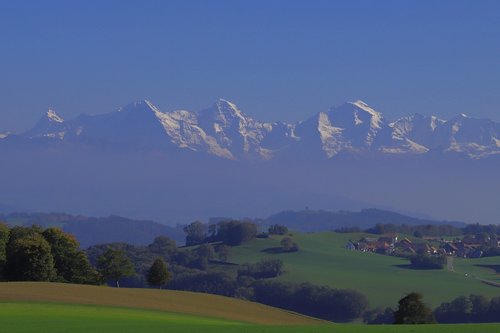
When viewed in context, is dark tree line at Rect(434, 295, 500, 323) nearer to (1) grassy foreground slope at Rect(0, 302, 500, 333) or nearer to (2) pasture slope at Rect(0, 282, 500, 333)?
(2) pasture slope at Rect(0, 282, 500, 333)

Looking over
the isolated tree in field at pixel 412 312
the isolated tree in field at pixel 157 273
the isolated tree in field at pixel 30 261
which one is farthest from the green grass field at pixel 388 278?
the isolated tree in field at pixel 412 312

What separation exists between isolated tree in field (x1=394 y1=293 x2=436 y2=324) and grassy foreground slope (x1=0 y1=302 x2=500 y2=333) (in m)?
17.4

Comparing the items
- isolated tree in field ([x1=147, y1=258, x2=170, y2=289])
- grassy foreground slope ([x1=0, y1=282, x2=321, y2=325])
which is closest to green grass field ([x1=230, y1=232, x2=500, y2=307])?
isolated tree in field ([x1=147, y1=258, x2=170, y2=289])

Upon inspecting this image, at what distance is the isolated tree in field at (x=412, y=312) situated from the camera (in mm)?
73625

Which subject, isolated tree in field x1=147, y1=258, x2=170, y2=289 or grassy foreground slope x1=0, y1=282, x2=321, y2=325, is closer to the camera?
grassy foreground slope x1=0, y1=282, x2=321, y2=325

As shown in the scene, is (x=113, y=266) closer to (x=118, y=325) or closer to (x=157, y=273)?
(x=157, y=273)

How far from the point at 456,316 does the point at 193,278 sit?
5839cm

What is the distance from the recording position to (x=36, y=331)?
4688cm

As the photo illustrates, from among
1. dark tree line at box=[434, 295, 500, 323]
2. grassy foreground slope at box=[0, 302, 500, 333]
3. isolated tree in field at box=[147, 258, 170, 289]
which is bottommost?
dark tree line at box=[434, 295, 500, 323]

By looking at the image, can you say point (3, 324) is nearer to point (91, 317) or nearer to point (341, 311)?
point (91, 317)

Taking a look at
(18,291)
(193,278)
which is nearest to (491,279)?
(193,278)

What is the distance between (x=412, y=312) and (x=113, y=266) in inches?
1635

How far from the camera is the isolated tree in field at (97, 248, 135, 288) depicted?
345 ft

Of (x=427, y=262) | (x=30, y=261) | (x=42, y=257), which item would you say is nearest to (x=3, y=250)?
(x=30, y=261)
